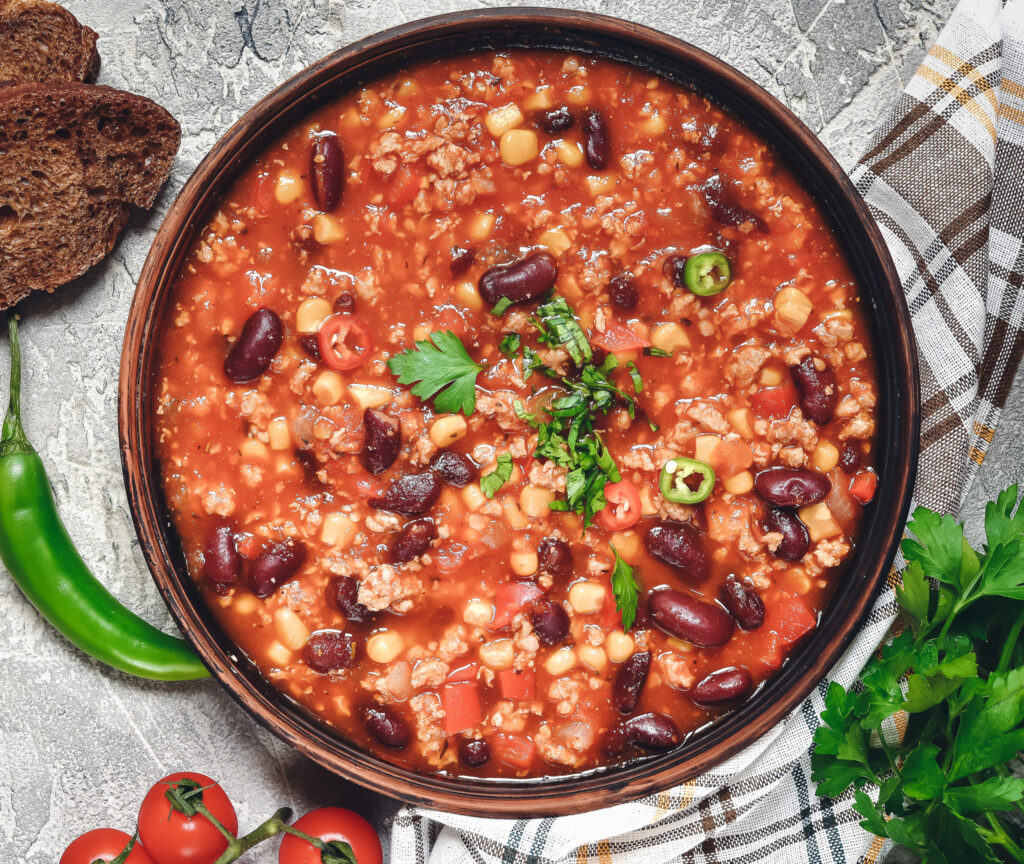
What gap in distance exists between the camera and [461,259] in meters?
3.26

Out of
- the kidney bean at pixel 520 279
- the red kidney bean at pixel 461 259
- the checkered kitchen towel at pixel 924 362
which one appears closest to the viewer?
the kidney bean at pixel 520 279

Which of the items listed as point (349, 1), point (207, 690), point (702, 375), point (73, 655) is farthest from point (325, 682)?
point (349, 1)

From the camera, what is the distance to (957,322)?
3.54 meters

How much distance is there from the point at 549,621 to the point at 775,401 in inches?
47.3

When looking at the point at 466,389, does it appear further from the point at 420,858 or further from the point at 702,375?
the point at 420,858

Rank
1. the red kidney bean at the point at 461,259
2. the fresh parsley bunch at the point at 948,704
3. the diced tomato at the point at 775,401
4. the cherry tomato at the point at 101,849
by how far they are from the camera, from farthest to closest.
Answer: the cherry tomato at the point at 101,849, the diced tomato at the point at 775,401, the red kidney bean at the point at 461,259, the fresh parsley bunch at the point at 948,704

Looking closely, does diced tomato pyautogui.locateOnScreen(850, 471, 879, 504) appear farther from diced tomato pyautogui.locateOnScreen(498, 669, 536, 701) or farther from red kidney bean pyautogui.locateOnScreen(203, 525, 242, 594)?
red kidney bean pyautogui.locateOnScreen(203, 525, 242, 594)

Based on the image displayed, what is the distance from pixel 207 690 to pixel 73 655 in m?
0.60

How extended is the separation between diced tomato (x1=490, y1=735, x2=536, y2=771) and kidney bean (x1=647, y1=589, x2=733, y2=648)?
2.33 feet

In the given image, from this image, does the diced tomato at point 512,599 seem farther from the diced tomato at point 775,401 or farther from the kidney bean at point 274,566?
the diced tomato at point 775,401

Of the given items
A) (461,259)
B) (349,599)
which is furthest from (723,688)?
(461,259)

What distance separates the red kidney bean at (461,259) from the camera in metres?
3.26

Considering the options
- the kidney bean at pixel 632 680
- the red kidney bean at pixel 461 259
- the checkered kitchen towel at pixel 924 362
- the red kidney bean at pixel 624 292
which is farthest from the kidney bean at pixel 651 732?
the red kidney bean at pixel 461 259

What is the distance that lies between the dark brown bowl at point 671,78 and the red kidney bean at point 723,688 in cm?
11
